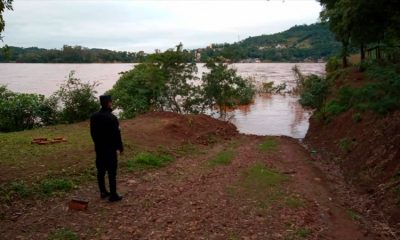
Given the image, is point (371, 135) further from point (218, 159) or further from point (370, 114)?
point (218, 159)

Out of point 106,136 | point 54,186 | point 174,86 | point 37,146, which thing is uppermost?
point 174,86

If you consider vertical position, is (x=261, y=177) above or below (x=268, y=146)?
above

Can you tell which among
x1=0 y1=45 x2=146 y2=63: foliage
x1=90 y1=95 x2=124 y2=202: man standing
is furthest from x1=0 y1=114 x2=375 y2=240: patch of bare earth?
x1=0 y1=45 x2=146 y2=63: foliage

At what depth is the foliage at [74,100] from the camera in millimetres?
20953

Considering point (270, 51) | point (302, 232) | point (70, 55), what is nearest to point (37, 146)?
point (302, 232)

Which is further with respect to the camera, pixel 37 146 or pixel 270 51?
pixel 270 51

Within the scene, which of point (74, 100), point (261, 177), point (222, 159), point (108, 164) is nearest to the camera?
point (108, 164)

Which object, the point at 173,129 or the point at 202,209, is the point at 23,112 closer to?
the point at 173,129

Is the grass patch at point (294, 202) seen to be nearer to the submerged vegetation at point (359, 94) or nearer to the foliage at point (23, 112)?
the submerged vegetation at point (359, 94)

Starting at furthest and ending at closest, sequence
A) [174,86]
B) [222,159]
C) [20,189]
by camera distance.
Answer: [174,86]
[222,159]
[20,189]

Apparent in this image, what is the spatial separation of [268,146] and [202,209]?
952 cm

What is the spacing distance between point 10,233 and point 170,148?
8648 millimetres

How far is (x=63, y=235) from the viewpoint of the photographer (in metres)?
6.66

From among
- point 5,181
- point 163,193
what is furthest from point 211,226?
point 5,181
